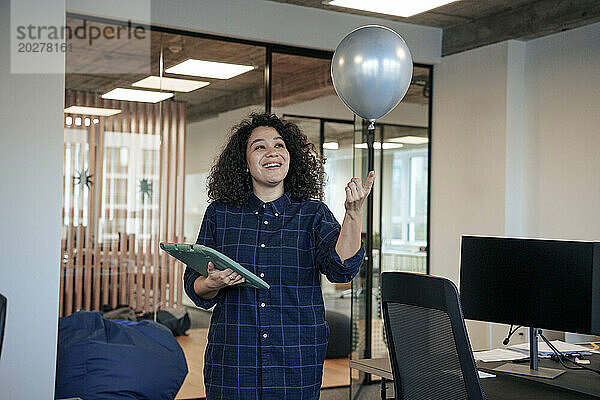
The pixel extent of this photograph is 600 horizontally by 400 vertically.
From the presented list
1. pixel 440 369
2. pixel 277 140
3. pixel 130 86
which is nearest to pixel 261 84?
pixel 130 86

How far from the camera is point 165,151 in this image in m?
4.55

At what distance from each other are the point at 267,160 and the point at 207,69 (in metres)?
2.52

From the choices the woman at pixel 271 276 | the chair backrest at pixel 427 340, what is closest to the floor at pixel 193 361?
the woman at pixel 271 276

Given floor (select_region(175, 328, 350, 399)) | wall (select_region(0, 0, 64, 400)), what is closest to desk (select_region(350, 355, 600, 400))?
wall (select_region(0, 0, 64, 400))

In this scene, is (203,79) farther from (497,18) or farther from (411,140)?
(497,18)

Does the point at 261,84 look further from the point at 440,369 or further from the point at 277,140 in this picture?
the point at 440,369

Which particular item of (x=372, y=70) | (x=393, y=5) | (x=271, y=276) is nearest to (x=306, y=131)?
(x=393, y=5)

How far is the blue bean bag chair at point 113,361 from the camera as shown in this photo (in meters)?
3.74

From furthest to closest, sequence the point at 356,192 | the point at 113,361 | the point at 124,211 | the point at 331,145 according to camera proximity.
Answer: the point at 331,145, the point at 124,211, the point at 113,361, the point at 356,192

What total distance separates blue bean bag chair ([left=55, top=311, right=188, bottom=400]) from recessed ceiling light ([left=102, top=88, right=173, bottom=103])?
4.16ft

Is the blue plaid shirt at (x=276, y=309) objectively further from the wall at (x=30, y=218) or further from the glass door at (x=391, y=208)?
the glass door at (x=391, y=208)

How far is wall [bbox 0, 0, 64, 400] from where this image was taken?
347 cm

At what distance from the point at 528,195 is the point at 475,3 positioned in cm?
135

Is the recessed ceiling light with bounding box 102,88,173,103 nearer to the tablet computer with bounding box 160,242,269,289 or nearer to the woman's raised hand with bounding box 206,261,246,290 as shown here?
the tablet computer with bounding box 160,242,269,289
